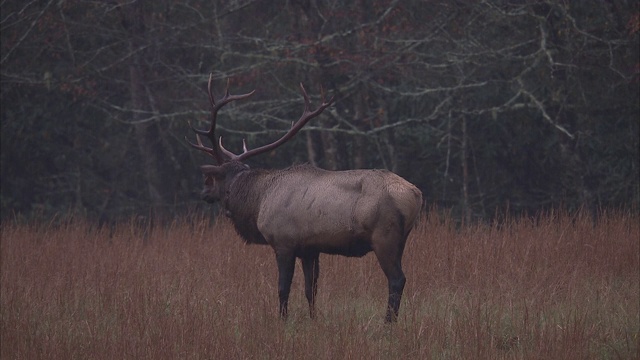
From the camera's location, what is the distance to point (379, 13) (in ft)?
63.8

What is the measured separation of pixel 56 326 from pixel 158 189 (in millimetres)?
12325

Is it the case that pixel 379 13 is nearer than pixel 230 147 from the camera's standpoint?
Yes

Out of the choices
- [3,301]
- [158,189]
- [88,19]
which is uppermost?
[88,19]

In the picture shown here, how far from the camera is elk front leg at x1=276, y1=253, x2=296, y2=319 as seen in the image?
8156 millimetres

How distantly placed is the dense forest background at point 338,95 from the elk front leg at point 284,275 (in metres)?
7.80

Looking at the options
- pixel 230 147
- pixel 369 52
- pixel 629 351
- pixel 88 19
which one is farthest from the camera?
pixel 230 147

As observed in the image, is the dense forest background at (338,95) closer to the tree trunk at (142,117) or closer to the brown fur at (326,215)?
the tree trunk at (142,117)

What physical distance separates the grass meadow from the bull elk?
15.4 inches

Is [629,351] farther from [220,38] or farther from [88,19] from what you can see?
[88,19]

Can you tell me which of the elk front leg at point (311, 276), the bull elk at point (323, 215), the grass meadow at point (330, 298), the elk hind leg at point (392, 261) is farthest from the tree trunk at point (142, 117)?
the elk hind leg at point (392, 261)

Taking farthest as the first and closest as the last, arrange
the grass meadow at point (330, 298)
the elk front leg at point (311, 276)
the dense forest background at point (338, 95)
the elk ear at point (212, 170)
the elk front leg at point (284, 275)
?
the dense forest background at point (338, 95) → the elk ear at point (212, 170) → the elk front leg at point (311, 276) → the elk front leg at point (284, 275) → the grass meadow at point (330, 298)

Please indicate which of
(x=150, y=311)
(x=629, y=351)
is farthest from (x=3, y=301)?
(x=629, y=351)

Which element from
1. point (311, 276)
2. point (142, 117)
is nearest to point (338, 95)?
point (142, 117)

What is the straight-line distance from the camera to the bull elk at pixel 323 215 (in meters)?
7.64
